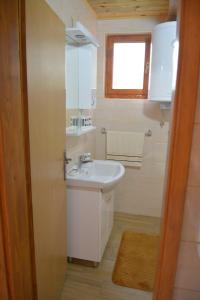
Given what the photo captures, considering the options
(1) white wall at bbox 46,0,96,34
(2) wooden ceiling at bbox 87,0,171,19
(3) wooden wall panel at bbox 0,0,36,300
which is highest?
(2) wooden ceiling at bbox 87,0,171,19

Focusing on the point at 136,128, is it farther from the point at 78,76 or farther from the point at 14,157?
the point at 14,157

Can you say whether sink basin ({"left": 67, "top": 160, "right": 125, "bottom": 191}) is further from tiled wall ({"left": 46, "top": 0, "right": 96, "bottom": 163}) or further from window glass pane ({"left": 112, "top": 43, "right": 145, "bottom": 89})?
window glass pane ({"left": 112, "top": 43, "right": 145, "bottom": 89})

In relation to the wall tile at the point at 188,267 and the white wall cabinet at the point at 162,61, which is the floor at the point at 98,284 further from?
the white wall cabinet at the point at 162,61

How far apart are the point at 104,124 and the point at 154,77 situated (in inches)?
32.8

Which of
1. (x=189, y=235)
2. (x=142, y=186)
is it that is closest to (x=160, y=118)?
(x=142, y=186)

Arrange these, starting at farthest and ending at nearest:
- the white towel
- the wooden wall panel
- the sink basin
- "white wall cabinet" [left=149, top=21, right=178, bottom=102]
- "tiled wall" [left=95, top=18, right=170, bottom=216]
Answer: the white towel, "tiled wall" [left=95, top=18, right=170, bottom=216], "white wall cabinet" [left=149, top=21, right=178, bottom=102], the sink basin, the wooden wall panel

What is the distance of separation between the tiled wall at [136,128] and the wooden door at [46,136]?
125 cm

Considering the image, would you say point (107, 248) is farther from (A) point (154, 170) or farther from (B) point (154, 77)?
(B) point (154, 77)

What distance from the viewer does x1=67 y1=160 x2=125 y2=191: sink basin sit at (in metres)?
1.73

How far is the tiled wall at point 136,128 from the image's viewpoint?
2.51 m

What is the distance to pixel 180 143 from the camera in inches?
31.7

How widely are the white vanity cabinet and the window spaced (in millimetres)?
1364

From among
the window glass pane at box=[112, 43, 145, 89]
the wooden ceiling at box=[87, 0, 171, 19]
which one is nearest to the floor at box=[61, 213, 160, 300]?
the window glass pane at box=[112, 43, 145, 89]

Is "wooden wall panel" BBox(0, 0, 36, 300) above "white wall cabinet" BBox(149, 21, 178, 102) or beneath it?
beneath
